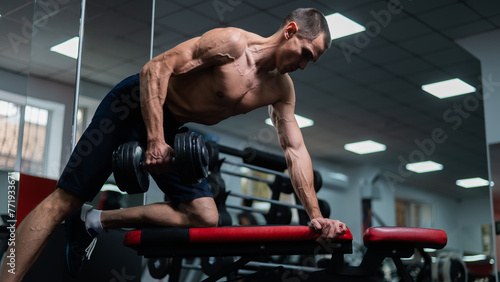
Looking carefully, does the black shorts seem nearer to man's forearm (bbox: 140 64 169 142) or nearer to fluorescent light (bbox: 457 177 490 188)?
man's forearm (bbox: 140 64 169 142)

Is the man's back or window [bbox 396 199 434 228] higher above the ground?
window [bbox 396 199 434 228]

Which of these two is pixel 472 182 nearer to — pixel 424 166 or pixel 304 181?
pixel 424 166

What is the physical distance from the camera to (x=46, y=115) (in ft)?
8.45

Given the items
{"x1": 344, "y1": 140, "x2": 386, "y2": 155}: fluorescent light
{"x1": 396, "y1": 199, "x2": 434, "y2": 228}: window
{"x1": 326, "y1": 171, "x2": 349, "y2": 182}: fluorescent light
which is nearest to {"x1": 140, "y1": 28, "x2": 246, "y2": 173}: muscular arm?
{"x1": 344, "y1": 140, "x2": 386, "y2": 155}: fluorescent light

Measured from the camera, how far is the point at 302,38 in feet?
6.43

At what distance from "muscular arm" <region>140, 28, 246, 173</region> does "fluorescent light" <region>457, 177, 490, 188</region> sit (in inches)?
480

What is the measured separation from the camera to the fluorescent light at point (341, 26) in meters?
5.45

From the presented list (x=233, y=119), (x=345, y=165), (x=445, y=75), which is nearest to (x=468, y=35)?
(x=445, y=75)

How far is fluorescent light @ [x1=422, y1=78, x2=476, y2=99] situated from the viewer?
7.14 m

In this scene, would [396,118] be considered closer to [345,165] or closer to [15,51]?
[345,165]

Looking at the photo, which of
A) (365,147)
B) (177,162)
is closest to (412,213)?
(365,147)

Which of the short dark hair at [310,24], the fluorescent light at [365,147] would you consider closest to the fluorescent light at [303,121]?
the fluorescent light at [365,147]

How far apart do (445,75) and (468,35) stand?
3.69 feet

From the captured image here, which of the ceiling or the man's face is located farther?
the ceiling
